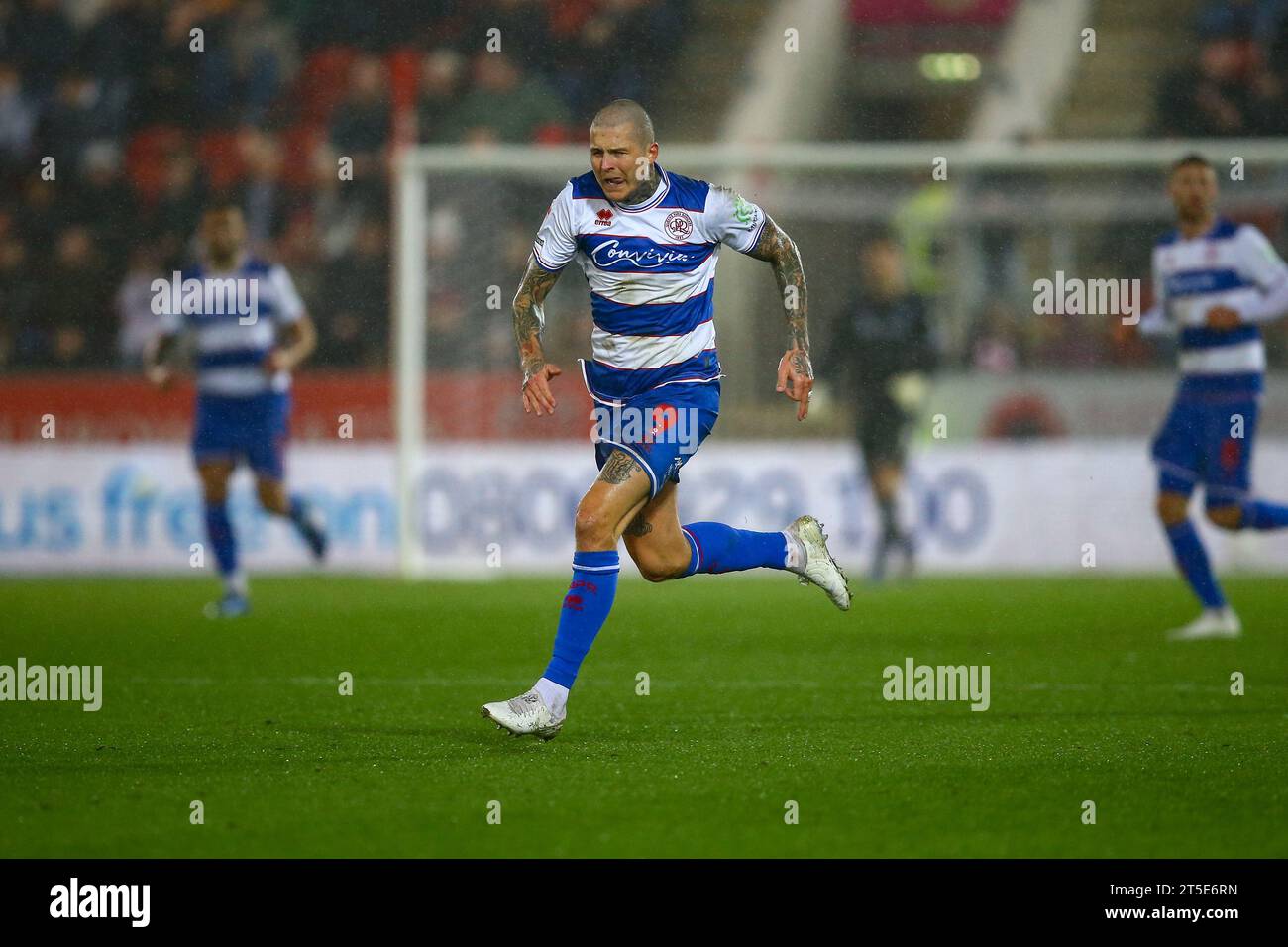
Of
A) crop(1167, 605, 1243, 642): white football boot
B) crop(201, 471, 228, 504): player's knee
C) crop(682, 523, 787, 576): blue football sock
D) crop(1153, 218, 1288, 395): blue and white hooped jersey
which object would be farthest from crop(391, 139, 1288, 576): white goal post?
crop(682, 523, 787, 576): blue football sock

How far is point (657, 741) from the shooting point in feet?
21.0

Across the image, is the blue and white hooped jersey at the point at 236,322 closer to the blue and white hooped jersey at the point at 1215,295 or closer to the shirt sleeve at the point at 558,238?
the blue and white hooped jersey at the point at 1215,295

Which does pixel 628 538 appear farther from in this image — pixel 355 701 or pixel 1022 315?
pixel 1022 315

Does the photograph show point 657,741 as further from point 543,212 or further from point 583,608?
point 543,212

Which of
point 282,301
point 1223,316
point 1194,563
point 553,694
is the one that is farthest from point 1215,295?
point 282,301

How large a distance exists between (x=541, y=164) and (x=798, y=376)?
331 inches

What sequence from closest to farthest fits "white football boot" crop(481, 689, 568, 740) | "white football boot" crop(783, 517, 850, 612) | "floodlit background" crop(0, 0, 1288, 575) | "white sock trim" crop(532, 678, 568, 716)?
"white football boot" crop(481, 689, 568, 740)
"white sock trim" crop(532, 678, 568, 716)
"white football boot" crop(783, 517, 850, 612)
"floodlit background" crop(0, 0, 1288, 575)

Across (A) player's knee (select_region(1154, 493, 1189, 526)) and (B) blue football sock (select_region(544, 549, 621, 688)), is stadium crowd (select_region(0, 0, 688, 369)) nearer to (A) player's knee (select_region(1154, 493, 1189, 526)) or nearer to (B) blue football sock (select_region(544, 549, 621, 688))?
(A) player's knee (select_region(1154, 493, 1189, 526))

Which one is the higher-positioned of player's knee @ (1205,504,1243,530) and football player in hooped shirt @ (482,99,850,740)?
football player in hooped shirt @ (482,99,850,740)

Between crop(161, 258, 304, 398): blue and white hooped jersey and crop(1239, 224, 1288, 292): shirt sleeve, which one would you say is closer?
crop(1239, 224, 1288, 292): shirt sleeve

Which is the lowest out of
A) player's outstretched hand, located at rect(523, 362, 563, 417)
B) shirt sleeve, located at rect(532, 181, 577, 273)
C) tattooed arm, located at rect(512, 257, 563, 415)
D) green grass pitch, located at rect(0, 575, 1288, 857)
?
green grass pitch, located at rect(0, 575, 1288, 857)

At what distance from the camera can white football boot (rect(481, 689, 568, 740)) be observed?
609 cm

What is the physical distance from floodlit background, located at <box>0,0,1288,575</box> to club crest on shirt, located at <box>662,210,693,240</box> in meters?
7.61
